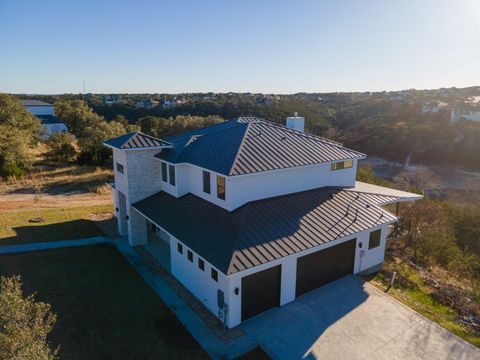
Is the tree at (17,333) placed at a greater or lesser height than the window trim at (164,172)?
lesser

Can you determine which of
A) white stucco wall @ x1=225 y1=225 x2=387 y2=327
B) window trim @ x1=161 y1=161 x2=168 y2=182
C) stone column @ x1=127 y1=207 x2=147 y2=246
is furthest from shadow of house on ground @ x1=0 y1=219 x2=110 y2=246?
white stucco wall @ x1=225 y1=225 x2=387 y2=327

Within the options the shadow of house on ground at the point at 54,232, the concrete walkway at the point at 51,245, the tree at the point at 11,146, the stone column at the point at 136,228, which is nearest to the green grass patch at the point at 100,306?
the concrete walkway at the point at 51,245

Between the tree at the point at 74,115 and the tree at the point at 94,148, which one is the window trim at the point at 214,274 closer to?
the tree at the point at 94,148

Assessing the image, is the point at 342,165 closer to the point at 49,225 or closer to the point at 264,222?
the point at 264,222

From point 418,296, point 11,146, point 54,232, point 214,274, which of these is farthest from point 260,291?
point 11,146

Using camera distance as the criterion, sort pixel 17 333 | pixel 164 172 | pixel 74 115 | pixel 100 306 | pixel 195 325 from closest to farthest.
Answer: pixel 17 333 < pixel 195 325 < pixel 100 306 < pixel 164 172 < pixel 74 115
